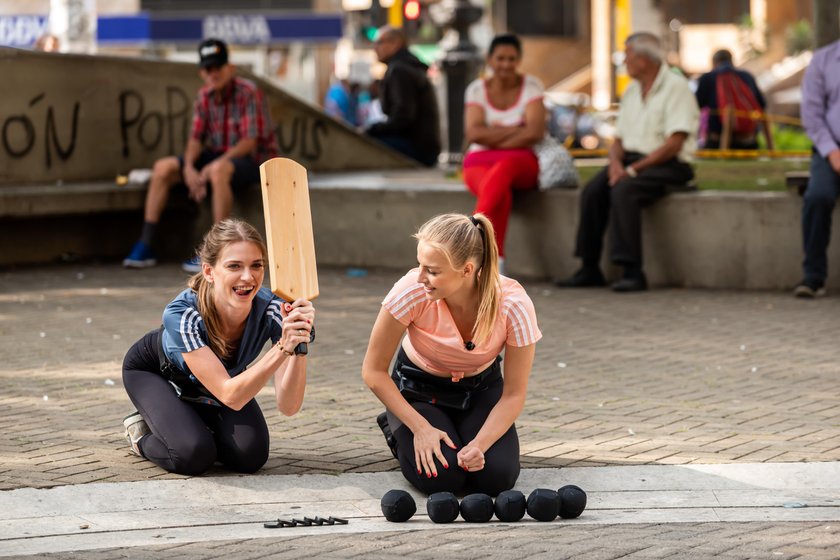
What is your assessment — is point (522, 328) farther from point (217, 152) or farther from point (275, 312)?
point (217, 152)

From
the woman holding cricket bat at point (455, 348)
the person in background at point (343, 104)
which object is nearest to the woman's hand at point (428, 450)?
the woman holding cricket bat at point (455, 348)

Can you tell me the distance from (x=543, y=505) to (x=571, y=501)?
0.31ft

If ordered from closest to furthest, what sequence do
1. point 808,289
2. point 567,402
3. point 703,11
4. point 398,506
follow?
point 398,506 → point 567,402 → point 808,289 → point 703,11

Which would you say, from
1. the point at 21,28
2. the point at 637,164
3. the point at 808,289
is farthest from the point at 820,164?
the point at 21,28

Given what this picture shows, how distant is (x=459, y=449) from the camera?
17.3 feet

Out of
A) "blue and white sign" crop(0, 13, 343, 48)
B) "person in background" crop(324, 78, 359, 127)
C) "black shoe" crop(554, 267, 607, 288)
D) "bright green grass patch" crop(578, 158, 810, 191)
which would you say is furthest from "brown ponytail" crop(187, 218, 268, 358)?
"blue and white sign" crop(0, 13, 343, 48)

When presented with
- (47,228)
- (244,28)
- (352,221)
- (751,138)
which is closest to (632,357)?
(352,221)

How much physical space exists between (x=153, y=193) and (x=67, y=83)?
3.82 ft

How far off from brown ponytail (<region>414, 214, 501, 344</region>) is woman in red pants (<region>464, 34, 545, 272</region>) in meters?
5.38

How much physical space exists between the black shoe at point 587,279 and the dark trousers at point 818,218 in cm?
148

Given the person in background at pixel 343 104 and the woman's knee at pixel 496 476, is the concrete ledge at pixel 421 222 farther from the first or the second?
the person in background at pixel 343 104

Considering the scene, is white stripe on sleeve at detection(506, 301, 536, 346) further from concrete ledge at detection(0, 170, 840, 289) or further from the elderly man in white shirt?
concrete ledge at detection(0, 170, 840, 289)

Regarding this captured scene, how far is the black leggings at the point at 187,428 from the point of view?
5410mm

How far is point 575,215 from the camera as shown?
11039 millimetres
